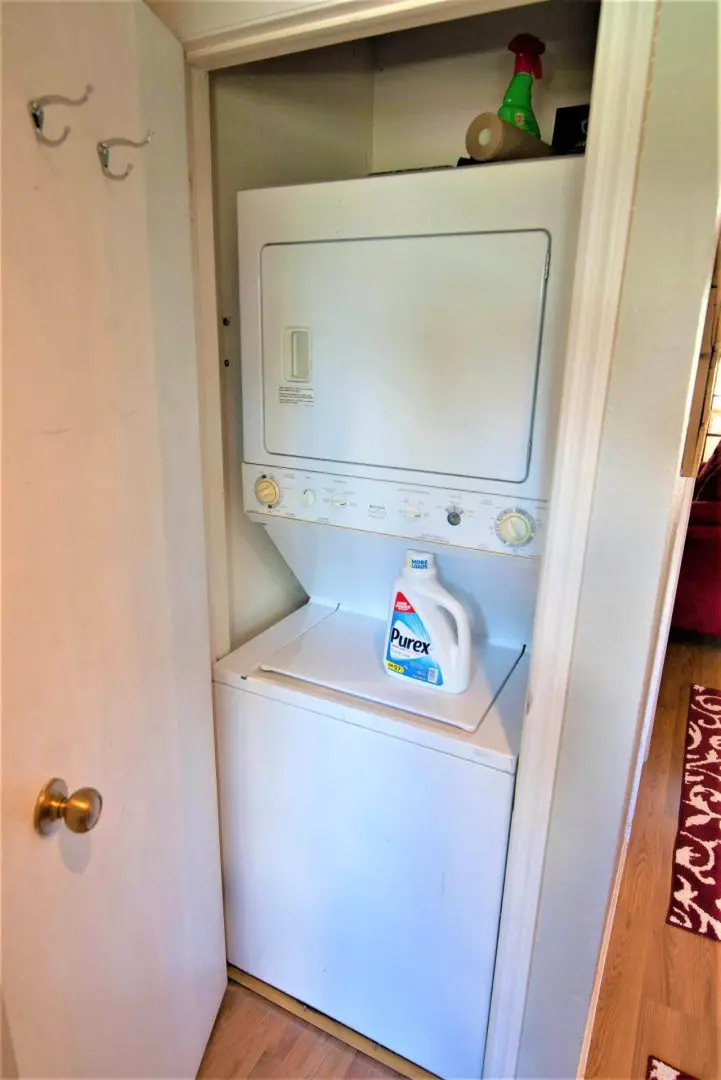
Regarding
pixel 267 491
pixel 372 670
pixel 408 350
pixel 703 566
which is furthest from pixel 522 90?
pixel 703 566

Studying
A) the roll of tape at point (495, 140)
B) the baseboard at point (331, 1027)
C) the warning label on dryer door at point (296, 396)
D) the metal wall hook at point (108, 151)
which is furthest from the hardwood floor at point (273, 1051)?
the roll of tape at point (495, 140)

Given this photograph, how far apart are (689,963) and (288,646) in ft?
4.70

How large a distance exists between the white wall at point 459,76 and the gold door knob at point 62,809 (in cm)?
153

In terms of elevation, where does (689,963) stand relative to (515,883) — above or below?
below

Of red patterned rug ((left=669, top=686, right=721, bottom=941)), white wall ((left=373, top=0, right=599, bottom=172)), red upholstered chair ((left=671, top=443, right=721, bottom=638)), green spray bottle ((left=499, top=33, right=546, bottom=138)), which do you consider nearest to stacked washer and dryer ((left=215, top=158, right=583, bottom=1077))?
green spray bottle ((left=499, top=33, right=546, bottom=138))

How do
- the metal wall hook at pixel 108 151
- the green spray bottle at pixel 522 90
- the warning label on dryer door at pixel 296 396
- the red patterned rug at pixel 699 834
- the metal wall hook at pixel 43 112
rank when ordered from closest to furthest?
the metal wall hook at pixel 43 112
the metal wall hook at pixel 108 151
the green spray bottle at pixel 522 90
the warning label on dryer door at pixel 296 396
the red patterned rug at pixel 699 834

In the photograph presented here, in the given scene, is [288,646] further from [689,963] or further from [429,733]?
[689,963]

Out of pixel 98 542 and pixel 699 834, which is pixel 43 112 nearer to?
pixel 98 542

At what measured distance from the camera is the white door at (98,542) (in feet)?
2.59

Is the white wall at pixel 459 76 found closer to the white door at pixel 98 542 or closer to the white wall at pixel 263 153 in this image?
the white wall at pixel 263 153

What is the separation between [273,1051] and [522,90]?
83.5 inches

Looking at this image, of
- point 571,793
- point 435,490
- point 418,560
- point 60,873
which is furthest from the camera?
point 418,560

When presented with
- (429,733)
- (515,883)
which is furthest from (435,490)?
(515,883)

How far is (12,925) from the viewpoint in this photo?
82cm
